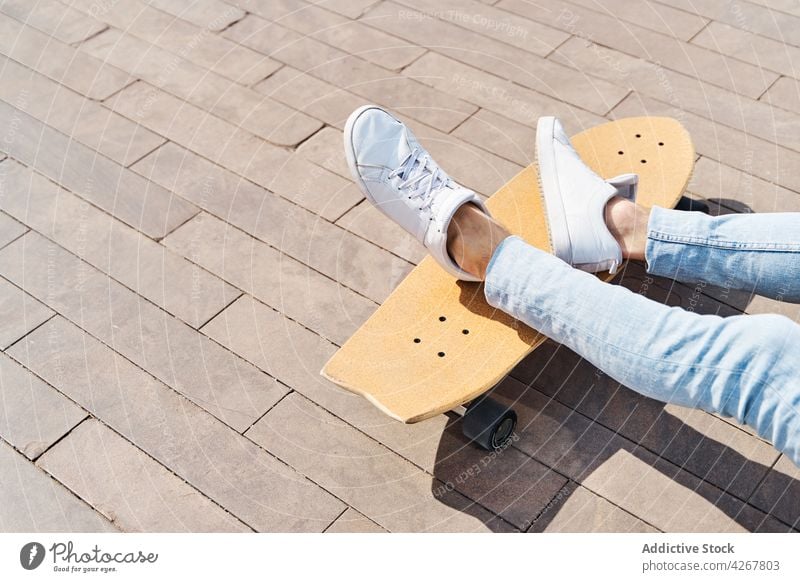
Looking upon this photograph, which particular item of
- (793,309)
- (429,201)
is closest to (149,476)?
(429,201)

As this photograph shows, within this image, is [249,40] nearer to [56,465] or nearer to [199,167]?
[199,167]

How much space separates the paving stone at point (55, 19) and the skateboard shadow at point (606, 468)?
99.8 inches

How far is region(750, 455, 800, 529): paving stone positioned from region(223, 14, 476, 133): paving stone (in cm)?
164

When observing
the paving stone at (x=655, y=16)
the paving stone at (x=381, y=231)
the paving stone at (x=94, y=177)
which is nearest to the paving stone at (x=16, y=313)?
the paving stone at (x=94, y=177)

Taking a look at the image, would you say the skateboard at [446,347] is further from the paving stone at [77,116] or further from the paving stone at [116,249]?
the paving stone at [77,116]

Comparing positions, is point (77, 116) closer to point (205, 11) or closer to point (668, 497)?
point (205, 11)

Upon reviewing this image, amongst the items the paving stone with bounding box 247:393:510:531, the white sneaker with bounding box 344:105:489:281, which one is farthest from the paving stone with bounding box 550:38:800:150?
the paving stone with bounding box 247:393:510:531

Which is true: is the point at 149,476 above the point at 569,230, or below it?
below

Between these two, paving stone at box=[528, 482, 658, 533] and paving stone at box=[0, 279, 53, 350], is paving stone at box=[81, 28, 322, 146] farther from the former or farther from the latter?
paving stone at box=[528, 482, 658, 533]

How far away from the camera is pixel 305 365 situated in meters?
2.46

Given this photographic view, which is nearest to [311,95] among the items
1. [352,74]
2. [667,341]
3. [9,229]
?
[352,74]
